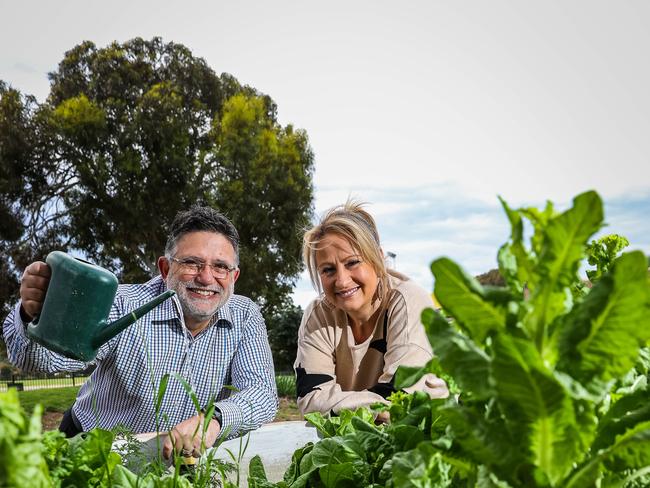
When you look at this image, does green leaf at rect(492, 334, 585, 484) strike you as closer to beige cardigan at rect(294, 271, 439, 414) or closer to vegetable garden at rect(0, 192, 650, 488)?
vegetable garden at rect(0, 192, 650, 488)

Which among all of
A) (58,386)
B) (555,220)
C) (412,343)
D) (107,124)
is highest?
(107,124)

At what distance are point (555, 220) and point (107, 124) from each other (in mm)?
15724

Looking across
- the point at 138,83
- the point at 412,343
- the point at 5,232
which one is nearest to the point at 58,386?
the point at 5,232

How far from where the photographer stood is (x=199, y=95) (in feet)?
55.6

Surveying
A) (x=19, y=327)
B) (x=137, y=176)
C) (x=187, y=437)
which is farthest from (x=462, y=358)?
(x=137, y=176)

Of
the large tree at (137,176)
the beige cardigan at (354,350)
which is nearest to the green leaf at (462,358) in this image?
the beige cardigan at (354,350)

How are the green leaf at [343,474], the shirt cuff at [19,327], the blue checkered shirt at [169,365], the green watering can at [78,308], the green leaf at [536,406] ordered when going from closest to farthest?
the green leaf at [536,406]
the green leaf at [343,474]
the green watering can at [78,308]
the shirt cuff at [19,327]
the blue checkered shirt at [169,365]

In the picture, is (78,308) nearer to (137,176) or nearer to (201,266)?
(201,266)

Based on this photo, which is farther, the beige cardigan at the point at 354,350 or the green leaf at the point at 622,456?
the beige cardigan at the point at 354,350

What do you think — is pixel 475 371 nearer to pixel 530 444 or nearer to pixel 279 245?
pixel 530 444

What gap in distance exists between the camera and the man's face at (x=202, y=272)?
9.33ft

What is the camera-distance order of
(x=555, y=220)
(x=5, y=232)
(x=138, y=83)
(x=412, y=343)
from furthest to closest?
(x=138, y=83) < (x=5, y=232) < (x=412, y=343) < (x=555, y=220)

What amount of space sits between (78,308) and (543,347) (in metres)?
1.20

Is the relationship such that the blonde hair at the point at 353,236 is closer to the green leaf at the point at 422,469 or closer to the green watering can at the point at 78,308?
the green watering can at the point at 78,308
